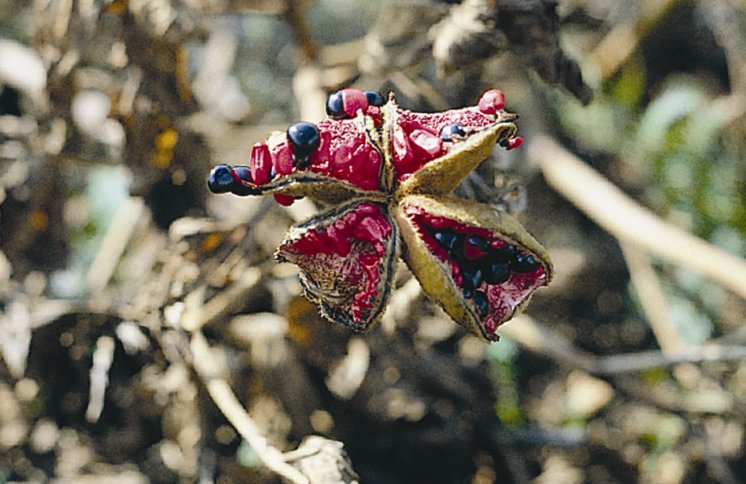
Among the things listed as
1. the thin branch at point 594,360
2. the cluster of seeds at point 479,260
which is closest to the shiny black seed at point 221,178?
the cluster of seeds at point 479,260

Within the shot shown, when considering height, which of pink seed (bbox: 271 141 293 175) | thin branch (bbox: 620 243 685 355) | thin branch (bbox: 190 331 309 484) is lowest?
thin branch (bbox: 620 243 685 355)

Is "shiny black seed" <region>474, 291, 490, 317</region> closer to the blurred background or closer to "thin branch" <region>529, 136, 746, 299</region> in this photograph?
the blurred background

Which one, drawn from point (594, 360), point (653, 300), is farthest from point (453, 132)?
point (653, 300)

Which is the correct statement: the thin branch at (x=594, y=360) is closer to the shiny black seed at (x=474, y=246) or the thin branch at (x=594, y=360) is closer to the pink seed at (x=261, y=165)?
the shiny black seed at (x=474, y=246)

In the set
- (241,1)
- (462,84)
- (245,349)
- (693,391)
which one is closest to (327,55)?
(241,1)

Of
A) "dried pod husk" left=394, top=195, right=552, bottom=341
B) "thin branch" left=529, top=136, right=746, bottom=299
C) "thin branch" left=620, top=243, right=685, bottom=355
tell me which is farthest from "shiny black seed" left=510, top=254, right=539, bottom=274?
"thin branch" left=620, top=243, right=685, bottom=355

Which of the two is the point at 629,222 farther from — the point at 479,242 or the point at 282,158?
the point at 282,158

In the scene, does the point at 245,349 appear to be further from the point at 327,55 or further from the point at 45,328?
→ the point at 327,55
